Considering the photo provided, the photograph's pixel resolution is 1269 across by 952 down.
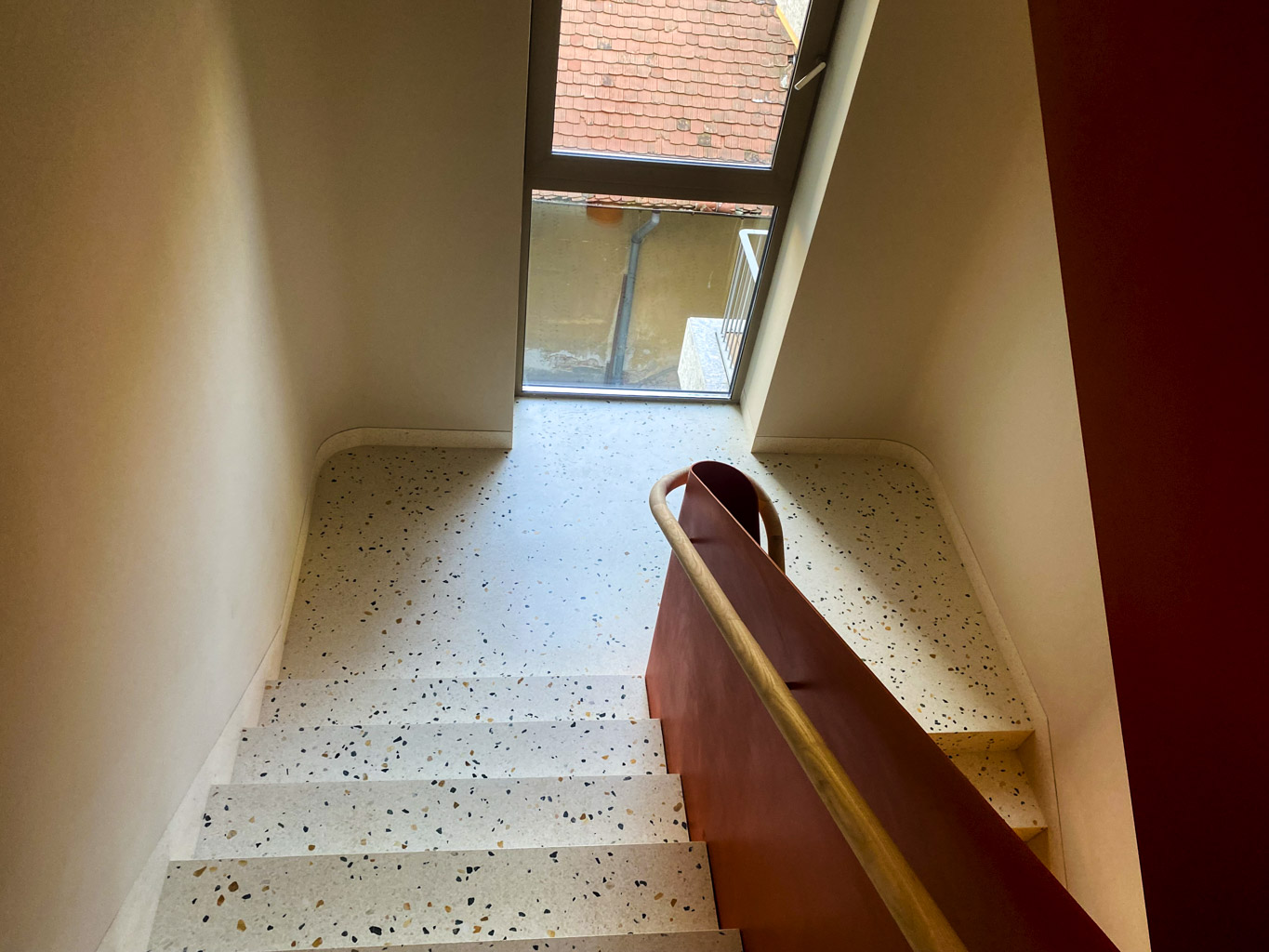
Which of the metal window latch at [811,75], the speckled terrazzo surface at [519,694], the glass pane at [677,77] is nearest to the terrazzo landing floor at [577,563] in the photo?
the speckled terrazzo surface at [519,694]

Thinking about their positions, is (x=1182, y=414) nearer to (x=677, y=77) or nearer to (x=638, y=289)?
(x=677, y=77)

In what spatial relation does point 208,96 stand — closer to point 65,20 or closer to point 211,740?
point 65,20

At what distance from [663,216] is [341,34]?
146 cm

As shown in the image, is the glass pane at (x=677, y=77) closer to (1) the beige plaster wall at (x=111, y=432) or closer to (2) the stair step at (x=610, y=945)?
(1) the beige plaster wall at (x=111, y=432)

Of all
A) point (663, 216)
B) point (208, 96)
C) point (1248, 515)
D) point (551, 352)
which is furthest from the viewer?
point (551, 352)

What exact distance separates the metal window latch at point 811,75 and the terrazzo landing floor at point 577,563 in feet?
5.36

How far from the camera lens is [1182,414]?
81cm

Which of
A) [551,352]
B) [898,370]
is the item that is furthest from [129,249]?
[898,370]

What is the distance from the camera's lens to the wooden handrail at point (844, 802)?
94 centimetres

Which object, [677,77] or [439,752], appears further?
[677,77]

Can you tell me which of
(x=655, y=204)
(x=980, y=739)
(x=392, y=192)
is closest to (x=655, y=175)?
(x=655, y=204)

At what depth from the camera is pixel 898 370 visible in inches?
144

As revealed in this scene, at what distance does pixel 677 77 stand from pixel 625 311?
41.6 inches

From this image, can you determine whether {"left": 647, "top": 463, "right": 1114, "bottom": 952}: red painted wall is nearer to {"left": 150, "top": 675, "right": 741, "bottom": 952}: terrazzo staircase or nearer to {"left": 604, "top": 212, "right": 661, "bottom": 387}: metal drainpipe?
{"left": 150, "top": 675, "right": 741, "bottom": 952}: terrazzo staircase
